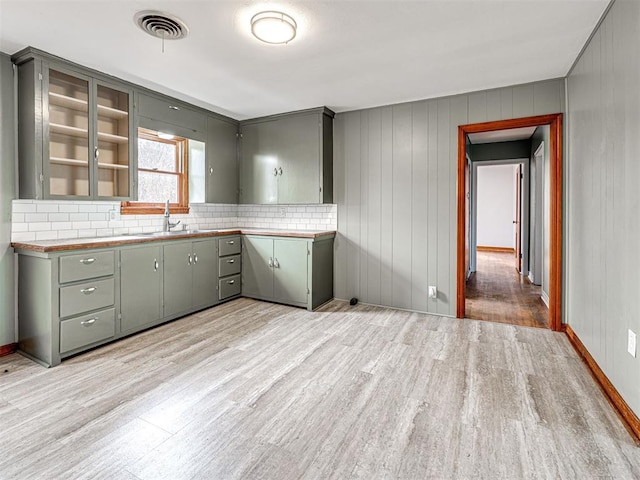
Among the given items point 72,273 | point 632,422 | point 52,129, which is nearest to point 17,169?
point 52,129

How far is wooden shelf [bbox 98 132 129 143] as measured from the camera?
328 centimetres

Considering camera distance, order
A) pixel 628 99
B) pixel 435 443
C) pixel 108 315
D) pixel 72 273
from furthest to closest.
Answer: pixel 108 315 → pixel 72 273 → pixel 628 99 → pixel 435 443

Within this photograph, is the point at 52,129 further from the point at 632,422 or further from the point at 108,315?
the point at 632,422

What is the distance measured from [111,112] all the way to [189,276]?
175 cm

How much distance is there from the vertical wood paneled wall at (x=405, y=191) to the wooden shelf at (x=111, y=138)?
236cm

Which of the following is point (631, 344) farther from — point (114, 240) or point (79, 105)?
point (79, 105)

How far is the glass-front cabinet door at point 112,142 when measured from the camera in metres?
3.29

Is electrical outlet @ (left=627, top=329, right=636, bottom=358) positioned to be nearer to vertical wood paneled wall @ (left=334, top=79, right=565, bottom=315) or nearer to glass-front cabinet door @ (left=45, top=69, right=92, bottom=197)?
vertical wood paneled wall @ (left=334, top=79, right=565, bottom=315)

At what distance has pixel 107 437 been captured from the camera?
6.07 ft

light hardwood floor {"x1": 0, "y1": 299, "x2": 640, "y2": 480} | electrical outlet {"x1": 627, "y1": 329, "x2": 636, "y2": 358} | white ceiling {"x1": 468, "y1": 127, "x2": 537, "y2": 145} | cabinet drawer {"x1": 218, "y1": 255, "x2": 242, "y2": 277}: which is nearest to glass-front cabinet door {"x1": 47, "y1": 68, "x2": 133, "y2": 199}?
cabinet drawer {"x1": 218, "y1": 255, "x2": 242, "y2": 277}

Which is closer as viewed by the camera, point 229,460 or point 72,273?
point 229,460

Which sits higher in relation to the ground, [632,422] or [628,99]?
[628,99]

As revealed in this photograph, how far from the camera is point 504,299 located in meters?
4.72

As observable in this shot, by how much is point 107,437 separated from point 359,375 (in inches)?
60.6
